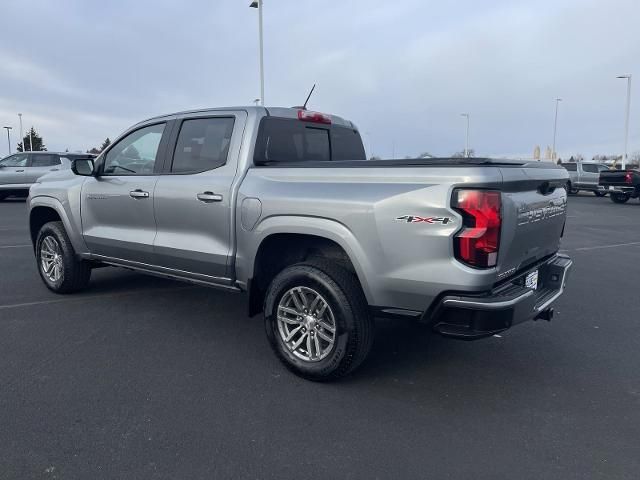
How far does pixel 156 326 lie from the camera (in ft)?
16.2

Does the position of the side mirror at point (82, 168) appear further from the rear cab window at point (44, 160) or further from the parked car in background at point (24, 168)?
the rear cab window at point (44, 160)

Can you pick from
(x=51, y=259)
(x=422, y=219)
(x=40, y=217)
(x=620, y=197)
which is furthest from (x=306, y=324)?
(x=620, y=197)

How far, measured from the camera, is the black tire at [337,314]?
140 inches

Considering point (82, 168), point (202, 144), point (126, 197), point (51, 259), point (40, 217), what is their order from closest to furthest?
point (202, 144) → point (126, 197) → point (82, 168) → point (51, 259) → point (40, 217)

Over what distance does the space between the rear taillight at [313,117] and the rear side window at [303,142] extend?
38 mm

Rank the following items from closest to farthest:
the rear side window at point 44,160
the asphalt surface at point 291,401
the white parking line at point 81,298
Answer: the asphalt surface at point 291,401 → the white parking line at point 81,298 → the rear side window at point 44,160

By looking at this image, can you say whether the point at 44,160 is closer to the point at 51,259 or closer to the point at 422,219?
the point at 51,259

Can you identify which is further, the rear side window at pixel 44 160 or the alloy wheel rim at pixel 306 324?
the rear side window at pixel 44 160

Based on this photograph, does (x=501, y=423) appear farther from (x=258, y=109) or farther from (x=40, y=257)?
(x=40, y=257)

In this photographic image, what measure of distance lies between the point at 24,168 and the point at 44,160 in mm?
687

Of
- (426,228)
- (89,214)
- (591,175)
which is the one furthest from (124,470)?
(591,175)

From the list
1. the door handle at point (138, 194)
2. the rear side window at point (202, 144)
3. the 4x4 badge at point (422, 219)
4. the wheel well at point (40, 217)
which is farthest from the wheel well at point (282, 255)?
the wheel well at point (40, 217)

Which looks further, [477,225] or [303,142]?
[303,142]

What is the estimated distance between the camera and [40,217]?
633cm
